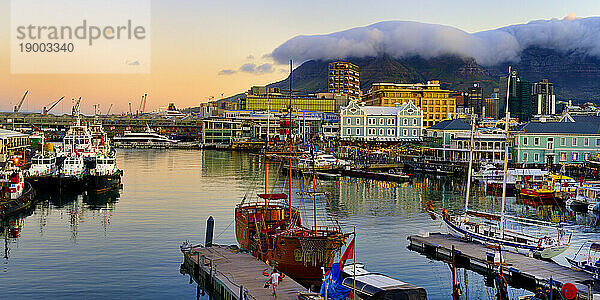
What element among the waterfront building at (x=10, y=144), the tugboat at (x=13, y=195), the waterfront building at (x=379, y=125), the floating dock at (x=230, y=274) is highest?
the waterfront building at (x=379, y=125)

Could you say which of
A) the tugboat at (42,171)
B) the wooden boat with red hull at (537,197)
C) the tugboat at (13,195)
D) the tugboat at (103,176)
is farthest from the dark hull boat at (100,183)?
the wooden boat with red hull at (537,197)

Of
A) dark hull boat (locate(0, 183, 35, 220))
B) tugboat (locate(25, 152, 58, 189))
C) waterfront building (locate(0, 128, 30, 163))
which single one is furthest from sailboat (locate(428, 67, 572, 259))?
waterfront building (locate(0, 128, 30, 163))

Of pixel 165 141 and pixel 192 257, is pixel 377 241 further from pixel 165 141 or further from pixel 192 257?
pixel 165 141

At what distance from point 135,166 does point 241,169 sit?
14463 millimetres

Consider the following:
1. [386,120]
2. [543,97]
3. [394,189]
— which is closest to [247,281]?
[394,189]

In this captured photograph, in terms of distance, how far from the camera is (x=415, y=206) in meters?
46.1

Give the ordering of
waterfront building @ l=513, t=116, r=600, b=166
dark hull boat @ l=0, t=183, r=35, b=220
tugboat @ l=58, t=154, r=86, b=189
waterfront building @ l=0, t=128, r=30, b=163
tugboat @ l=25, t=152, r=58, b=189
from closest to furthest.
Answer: dark hull boat @ l=0, t=183, r=35, b=220 → tugboat @ l=25, t=152, r=58, b=189 → tugboat @ l=58, t=154, r=86, b=189 → waterfront building @ l=0, t=128, r=30, b=163 → waterfront building @ l=513, t=116, r=600, b=166

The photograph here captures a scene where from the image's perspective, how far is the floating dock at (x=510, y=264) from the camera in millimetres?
22672

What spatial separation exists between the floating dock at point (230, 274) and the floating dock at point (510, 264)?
28.3ft

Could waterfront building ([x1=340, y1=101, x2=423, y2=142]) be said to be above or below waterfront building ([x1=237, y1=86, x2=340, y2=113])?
below

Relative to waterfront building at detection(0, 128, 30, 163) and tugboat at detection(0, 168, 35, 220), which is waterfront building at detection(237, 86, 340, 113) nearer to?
waterfront building at detection(0, 128, 30, 163)

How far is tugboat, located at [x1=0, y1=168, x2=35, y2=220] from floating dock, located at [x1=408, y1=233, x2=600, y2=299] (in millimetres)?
22849

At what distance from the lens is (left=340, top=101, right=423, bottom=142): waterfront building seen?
333ft

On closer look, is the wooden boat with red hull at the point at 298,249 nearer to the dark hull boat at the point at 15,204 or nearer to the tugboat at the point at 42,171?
the dark hull boat at the point at 15,204
